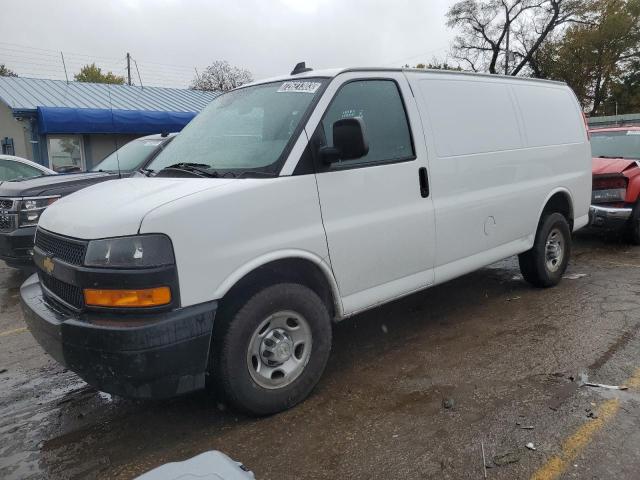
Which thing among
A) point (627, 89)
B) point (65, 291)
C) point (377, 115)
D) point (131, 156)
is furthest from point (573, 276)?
point (627, 89)

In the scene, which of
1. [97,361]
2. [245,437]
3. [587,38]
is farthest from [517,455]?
[587,38]

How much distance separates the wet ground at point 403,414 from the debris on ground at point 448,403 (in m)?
0.01

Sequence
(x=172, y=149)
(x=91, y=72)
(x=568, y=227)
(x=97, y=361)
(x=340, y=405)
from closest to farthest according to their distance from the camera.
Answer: (x=97, y=361)
(x=340, y=405)
(x=172, y=149)
(x=568, y=227)
(x=91, y=72)

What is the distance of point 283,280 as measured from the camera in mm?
3275

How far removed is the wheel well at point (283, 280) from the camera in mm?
3068

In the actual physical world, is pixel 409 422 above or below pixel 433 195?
below

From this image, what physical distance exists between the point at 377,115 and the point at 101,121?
646 inches

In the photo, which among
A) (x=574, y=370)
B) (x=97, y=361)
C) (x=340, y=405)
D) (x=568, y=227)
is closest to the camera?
(x=97, y=361)

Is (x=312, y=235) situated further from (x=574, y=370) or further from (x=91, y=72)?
(x=91, y=72)

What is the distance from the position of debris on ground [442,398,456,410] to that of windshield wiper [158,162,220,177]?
2.03 metres

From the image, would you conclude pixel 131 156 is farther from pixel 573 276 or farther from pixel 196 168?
pixel 573 276

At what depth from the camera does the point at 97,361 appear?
9.00 feet

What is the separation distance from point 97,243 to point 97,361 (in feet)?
1.99

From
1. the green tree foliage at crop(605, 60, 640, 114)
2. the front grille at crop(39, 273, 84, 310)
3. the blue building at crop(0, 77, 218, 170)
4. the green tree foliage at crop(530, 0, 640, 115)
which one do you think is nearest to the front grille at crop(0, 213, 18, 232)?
the front grille at crop(39, 273, 84, 310)
